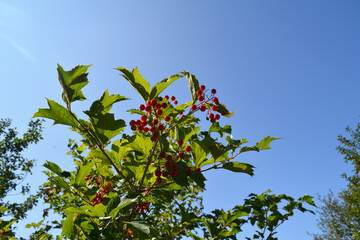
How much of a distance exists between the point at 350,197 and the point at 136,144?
1644 centimetres

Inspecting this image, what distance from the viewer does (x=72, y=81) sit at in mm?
2000

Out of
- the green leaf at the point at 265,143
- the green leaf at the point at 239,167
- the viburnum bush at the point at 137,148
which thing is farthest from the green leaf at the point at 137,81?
the green leaf at the point at 265,143

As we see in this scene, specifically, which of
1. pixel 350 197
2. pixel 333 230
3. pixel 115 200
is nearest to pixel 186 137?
pixel 115 200

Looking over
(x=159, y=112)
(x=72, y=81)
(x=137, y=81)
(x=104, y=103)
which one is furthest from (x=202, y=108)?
(x=72, y=81)

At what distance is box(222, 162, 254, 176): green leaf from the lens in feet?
7.32

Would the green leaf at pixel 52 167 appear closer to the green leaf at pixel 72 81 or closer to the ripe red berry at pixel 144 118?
the green leaf at pixel 72 81

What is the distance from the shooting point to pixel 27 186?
41.0 ft

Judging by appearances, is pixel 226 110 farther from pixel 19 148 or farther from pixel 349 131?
pixel 349 131

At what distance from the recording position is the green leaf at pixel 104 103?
79.5 inches

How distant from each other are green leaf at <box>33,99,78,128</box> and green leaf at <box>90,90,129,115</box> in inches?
8.3

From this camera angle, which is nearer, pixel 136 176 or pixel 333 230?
pixel 136 176

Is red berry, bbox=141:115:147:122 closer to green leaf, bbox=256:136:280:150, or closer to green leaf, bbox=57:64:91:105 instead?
green leaf, bbox=57:64:91:105

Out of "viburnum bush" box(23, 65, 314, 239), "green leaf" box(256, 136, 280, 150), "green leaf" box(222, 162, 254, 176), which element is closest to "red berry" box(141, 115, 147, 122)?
"viburnum bush" box(23, 65, 314, 239)

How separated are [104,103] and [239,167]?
4.37 ft
